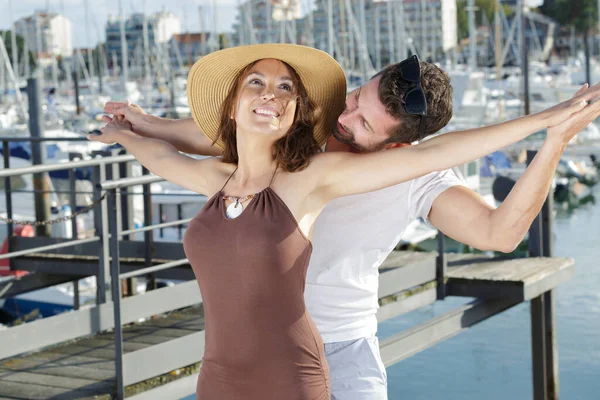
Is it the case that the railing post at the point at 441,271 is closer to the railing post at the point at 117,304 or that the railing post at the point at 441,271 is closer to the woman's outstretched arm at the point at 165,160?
the railing post at the point at 117,304

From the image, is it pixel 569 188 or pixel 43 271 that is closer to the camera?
pixel 43 271

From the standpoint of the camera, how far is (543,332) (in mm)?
7746

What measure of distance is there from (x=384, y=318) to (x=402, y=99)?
13.7ft

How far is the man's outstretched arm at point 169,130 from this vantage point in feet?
10.4

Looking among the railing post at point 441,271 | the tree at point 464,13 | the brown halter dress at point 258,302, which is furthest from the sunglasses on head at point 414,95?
the tree at point 464,13

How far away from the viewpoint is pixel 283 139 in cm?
259

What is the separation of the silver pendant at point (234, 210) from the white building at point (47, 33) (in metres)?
38.7

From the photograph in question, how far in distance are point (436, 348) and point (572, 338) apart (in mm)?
2108

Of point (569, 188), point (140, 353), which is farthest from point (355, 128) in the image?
point (569, 188)

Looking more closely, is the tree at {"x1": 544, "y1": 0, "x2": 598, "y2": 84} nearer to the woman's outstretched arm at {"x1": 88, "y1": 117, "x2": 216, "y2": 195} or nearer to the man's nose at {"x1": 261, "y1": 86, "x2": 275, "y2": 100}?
the woman's outstretched arm at {"x1": 88, "y1": 117, "x2": 216, "y2": 195}

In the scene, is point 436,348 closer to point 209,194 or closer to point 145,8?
point 209,194

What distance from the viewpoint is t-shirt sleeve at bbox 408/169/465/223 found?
2.65 metres

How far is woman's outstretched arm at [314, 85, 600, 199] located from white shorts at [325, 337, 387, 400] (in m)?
0.42

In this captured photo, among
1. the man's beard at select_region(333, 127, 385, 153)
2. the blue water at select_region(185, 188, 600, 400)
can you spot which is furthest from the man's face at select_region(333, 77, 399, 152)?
the blue water at select_region(185, 188, 600, 400)
